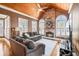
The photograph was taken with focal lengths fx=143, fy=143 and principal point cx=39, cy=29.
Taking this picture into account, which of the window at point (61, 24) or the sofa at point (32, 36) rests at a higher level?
the window at point (61, 24)

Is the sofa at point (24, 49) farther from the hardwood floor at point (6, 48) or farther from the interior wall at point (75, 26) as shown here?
the interior wall at point (75, 26)

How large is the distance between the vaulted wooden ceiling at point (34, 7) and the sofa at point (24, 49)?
21.6 inches

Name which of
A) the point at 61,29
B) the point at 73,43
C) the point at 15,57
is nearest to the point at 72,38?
the point at 73,43

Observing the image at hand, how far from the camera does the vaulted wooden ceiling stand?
256cm

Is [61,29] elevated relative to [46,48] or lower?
elevated

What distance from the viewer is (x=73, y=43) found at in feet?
8.32

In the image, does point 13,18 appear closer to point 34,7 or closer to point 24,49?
point 34,7

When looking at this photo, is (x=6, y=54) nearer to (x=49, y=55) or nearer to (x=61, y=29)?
(x=49, y=55)

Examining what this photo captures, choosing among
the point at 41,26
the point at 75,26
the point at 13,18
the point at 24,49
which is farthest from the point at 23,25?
the point at 75,26

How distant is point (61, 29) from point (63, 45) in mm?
295

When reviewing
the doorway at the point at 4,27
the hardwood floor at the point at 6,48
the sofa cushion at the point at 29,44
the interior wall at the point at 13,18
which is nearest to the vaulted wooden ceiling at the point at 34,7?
the interior wall at the point at 13,18

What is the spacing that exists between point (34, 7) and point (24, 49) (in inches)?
30.9

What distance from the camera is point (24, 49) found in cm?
256

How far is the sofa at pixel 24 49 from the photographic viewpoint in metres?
2.56
